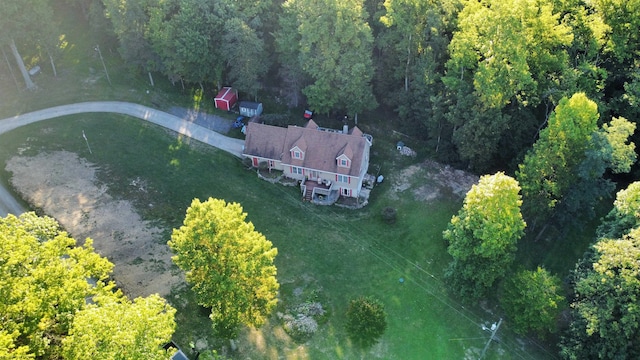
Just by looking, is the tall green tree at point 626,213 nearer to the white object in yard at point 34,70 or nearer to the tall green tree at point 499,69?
the tall green tree at point 499,69

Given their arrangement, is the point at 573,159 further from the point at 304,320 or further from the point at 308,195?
the point at 304,320

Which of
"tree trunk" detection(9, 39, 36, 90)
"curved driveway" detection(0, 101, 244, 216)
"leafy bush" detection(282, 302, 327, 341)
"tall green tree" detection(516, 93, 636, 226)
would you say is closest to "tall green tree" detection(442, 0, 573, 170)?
"tall green tree" detection(516, 93, 636, 226)

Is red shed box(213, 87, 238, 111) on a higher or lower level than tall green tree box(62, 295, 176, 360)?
lower

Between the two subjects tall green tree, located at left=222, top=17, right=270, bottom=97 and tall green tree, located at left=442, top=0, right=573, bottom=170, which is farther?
tall green tree, located at left=222, top=17, right=270, bottom=97

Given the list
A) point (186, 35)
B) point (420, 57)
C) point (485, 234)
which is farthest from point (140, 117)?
point (485, 234)

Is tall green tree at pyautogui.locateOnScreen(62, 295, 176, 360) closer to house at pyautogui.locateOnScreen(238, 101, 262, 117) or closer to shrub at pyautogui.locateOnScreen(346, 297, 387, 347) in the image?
shrub at pyautogui.locateOnScreen(346, 297, 387, 347)

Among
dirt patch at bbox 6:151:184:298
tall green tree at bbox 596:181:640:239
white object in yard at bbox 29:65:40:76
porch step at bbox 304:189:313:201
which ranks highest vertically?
tall green tree at bbox 596:181:640:239

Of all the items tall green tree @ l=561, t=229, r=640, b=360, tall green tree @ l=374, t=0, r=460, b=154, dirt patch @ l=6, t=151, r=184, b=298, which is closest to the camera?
tall green tree @ l=561, t=229, r=640, b=360
